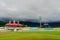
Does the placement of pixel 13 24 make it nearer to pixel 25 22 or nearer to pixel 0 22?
pixel 0 22

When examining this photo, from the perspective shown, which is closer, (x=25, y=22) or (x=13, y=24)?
(x=13, y=24)

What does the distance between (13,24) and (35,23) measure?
2072cm

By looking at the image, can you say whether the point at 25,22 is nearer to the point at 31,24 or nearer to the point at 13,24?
the point at 31,24

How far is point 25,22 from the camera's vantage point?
12100 cm

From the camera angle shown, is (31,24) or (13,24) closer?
(13,24)

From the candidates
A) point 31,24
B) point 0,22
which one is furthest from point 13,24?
point 31,24

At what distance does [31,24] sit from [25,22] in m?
6.47

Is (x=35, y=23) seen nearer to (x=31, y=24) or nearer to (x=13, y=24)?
(x=31, y=24)

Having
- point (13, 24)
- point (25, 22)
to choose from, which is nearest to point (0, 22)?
point (13, 24)

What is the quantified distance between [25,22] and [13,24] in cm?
1991

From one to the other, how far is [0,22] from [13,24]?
1013 cm

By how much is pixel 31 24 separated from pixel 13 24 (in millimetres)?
18078

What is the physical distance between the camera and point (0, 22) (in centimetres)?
10700

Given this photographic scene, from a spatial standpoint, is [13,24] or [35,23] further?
[35,23]
